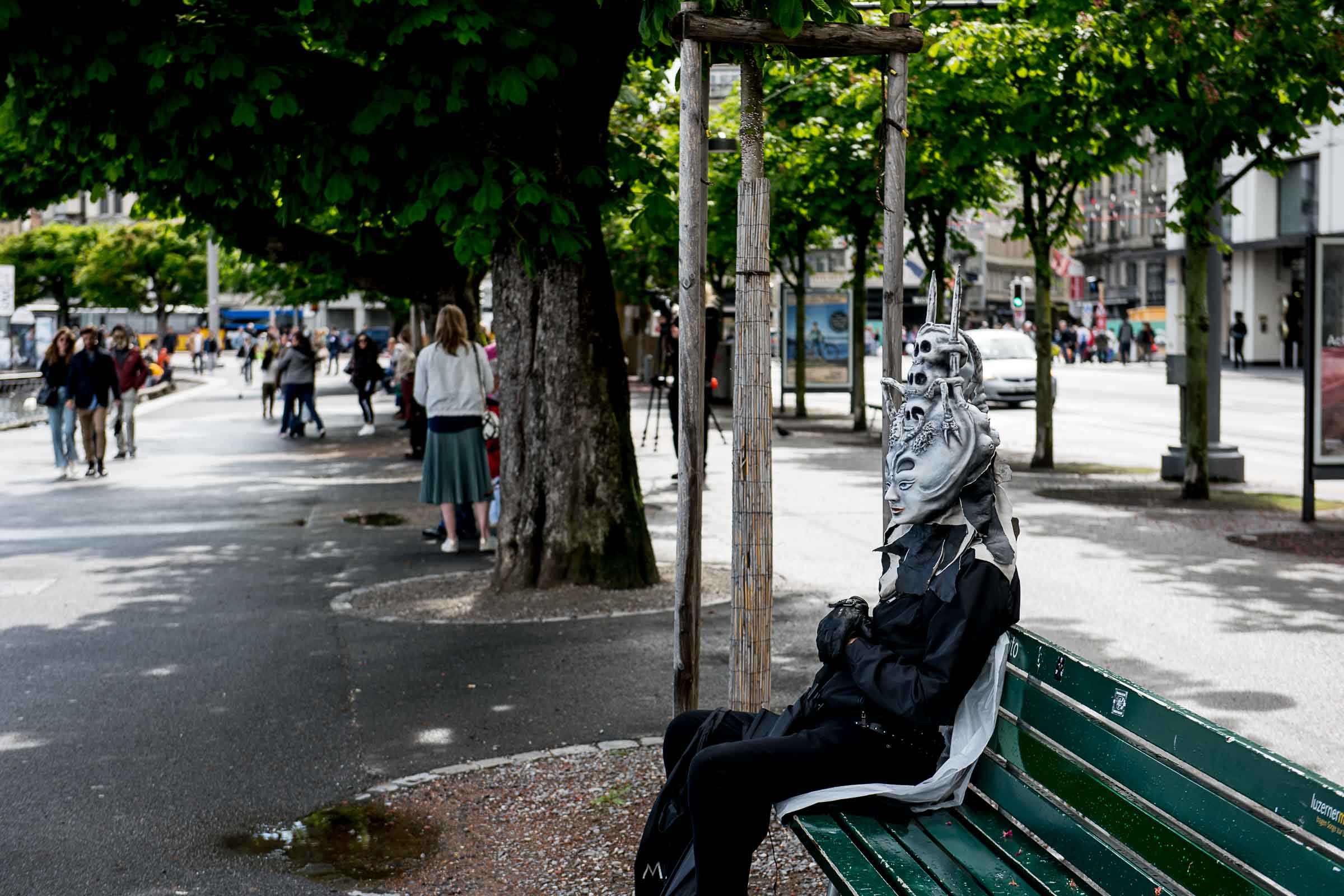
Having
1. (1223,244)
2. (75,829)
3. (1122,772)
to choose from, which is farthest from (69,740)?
(1223,244)

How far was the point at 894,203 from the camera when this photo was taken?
527 centimetres

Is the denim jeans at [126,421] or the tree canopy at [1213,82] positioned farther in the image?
the denim jeans at [126,421]

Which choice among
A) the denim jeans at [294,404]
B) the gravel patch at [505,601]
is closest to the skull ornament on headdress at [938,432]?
the gravel patch at [505,601]

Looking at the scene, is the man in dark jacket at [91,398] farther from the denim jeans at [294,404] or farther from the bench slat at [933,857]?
the bench slat at [933,857]

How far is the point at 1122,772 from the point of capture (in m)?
3.33

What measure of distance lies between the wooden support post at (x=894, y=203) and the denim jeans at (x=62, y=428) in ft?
54.8

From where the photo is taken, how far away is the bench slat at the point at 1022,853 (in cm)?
336

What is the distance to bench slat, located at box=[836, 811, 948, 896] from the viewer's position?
337cm

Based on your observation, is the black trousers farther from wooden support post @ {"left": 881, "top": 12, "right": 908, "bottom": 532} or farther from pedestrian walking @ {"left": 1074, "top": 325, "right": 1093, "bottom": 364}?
pedestrian walking @ {"left": 1074, "top": 325, "right": 1093, "bottom": 364}

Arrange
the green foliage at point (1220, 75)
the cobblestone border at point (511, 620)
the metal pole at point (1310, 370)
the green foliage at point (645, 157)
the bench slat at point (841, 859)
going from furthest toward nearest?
the green foliage at point (1220, 75), the metal pole at point (1310, 370), the cobblestone border at point (511, 620), the green foliage at point (645, 157), the bench slat at point (841, 859)

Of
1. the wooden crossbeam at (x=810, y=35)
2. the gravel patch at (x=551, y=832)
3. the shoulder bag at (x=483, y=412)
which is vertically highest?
the wooden crossbeam at (x=810, y=35)

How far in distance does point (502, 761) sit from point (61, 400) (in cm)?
1636


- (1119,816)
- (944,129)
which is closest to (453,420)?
(944,129)

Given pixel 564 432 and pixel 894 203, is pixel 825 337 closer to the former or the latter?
pixel 564 432
